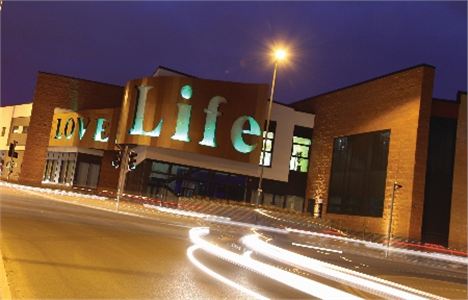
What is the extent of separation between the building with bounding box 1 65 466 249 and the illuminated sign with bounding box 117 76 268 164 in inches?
3.2

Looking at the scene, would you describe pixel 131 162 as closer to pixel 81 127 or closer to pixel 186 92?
pixel 186 92

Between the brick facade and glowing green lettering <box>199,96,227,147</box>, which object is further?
glowing green lettering <box>199,96,227,147</box>

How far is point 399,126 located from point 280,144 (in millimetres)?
13517

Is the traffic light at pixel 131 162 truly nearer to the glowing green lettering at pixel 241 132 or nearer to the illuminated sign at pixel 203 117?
the illuminated sign at pixel 203 117

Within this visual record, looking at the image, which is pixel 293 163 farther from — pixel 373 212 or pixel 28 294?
pixel 28 294

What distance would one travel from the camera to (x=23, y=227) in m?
17.4

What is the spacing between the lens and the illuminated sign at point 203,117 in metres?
48.1

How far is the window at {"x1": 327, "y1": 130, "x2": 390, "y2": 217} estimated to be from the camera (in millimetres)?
43750

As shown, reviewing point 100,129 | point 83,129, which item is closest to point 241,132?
point 100,129

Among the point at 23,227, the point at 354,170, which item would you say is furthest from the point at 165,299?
the point at 354,170

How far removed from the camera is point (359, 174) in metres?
46.8

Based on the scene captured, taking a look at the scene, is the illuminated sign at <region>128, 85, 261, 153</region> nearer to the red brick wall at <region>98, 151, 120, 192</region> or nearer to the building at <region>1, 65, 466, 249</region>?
the building at <region>1, 65, 466, 249</region>

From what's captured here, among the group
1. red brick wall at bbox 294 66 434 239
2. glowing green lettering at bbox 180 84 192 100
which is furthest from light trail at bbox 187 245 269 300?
glowing green lettering at bbox 180 84 192 100

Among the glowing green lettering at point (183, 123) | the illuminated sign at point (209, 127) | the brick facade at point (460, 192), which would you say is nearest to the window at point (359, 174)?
the brick facade at point (460, 192)
